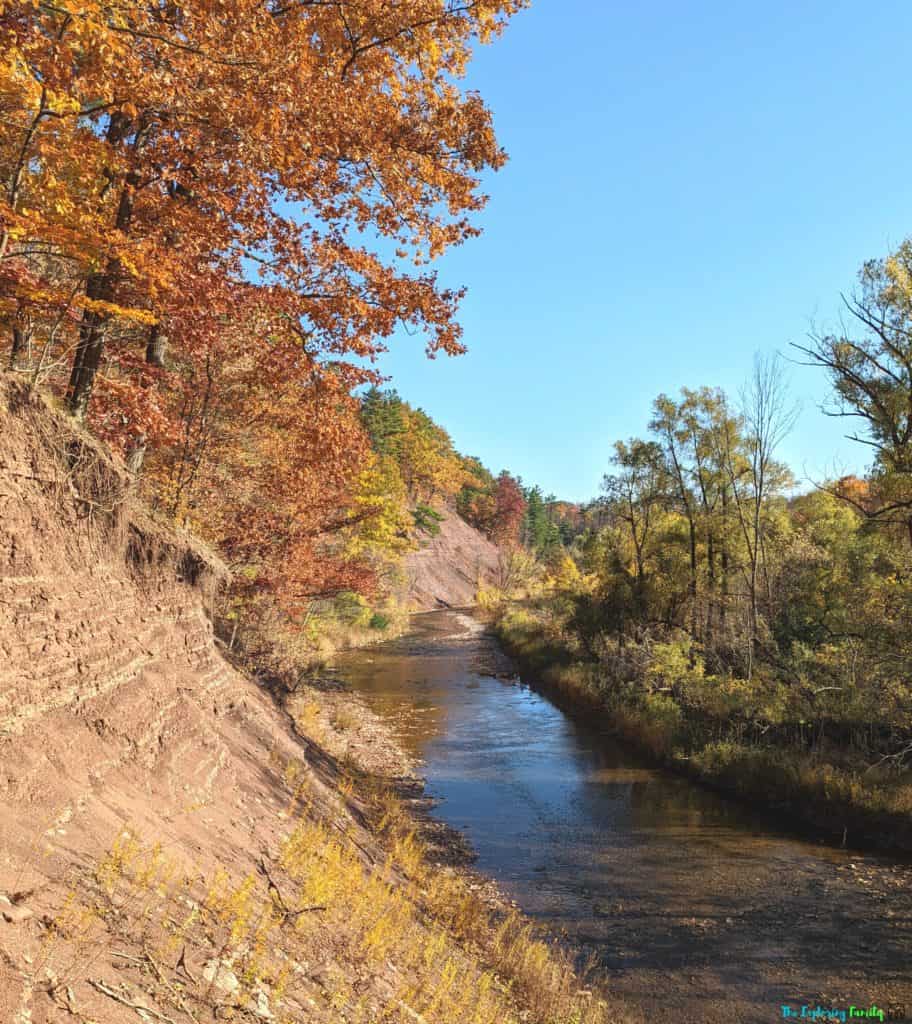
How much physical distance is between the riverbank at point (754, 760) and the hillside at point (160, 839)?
8.97 metres

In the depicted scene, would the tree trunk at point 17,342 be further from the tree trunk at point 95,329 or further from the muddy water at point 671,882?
the muddy water at point 671,882

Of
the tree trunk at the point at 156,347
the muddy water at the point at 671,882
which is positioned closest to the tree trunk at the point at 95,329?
the tree trunk at the point at 156,347

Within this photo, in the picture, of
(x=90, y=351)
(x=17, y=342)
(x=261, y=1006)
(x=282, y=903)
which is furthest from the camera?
(x=90, y=351)

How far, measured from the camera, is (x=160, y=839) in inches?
223

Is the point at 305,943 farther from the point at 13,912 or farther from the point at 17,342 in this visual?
the point at 17,342

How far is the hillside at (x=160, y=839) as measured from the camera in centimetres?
388

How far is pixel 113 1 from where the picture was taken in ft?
19.2

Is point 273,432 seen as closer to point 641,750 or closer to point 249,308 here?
point 249,308

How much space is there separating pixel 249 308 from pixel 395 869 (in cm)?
924

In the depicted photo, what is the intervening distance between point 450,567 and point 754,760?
7225cm

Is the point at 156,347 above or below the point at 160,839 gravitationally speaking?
Result: above

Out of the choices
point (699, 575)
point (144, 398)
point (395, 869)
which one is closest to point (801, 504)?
point (699, 575)

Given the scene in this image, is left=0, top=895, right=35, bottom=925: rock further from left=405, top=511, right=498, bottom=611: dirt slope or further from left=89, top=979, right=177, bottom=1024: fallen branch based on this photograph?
left=405, top=511, right=498, bottom=611: dirt slope

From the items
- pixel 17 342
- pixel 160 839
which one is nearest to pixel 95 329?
pixel 17 342
